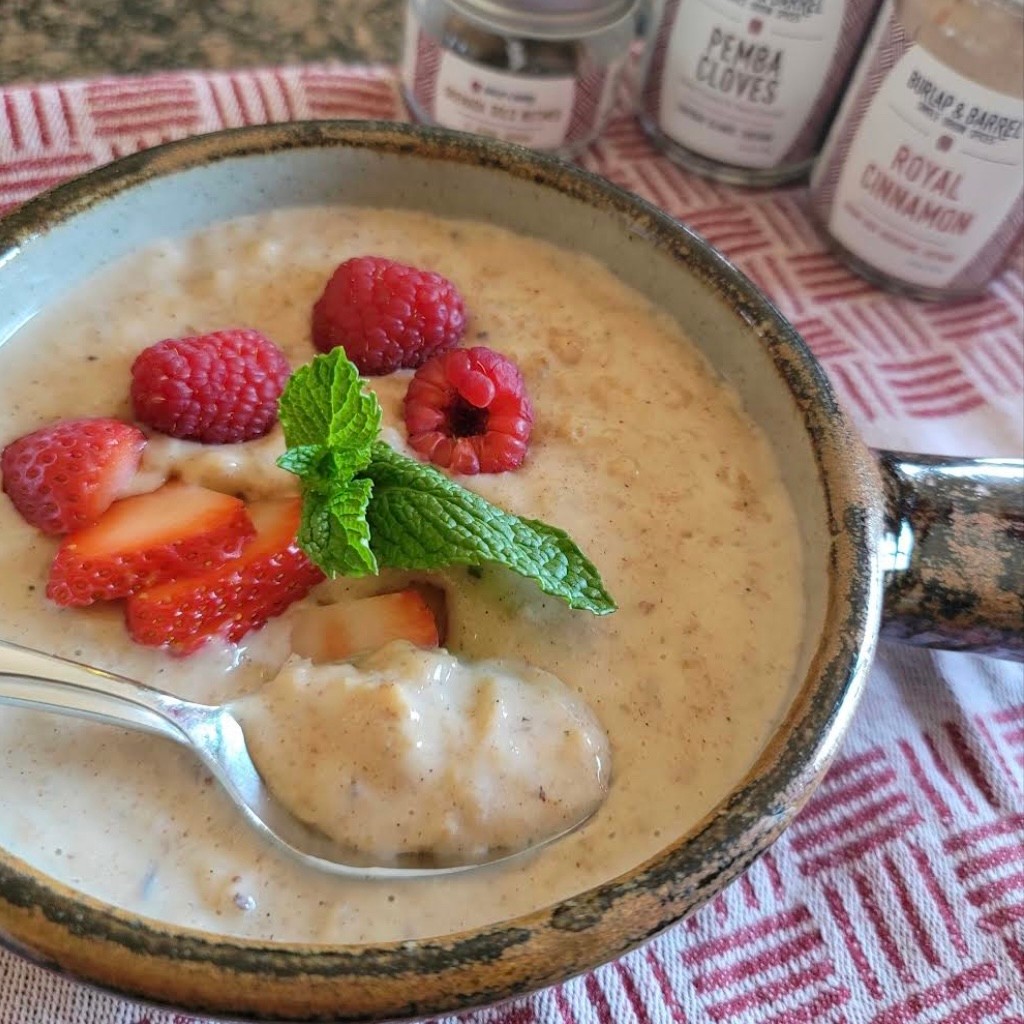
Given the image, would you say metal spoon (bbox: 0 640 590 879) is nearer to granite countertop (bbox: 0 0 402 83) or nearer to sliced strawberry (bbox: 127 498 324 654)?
sliced strawberry (bbox: 127 498 324 654)

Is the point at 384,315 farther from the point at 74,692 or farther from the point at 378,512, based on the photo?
the point at 74,692

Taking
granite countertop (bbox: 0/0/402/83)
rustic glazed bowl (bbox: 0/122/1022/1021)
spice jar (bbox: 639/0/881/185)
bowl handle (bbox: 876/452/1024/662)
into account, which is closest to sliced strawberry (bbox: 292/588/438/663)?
rustic glazed bowl (bbox: 0/122/1022/1021)

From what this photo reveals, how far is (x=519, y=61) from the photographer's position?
1135 mm

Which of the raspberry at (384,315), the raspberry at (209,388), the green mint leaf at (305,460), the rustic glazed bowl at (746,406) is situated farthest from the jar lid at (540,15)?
the green mint leaf at (305,460)

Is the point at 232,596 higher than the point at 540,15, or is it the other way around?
the point at 540,15

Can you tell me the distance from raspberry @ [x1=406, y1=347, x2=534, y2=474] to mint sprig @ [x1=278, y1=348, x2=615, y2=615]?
0.19 ft

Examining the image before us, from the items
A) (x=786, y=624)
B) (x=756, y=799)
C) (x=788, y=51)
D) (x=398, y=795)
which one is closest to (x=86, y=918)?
(x=398, y=795)

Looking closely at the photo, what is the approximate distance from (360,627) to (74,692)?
0.62ft

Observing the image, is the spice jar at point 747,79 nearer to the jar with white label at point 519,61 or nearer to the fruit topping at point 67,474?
the jar with white label at point 519,61

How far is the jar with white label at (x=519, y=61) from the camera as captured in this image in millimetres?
1108

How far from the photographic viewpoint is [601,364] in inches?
36.2

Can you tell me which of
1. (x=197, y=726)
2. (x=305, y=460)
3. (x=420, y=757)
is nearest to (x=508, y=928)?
(x=420, y=757)

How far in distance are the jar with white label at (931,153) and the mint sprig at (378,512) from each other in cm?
61

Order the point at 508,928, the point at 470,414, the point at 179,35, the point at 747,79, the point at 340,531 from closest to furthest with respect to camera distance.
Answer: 1. the point at 508,928
2. the point at 340,531
3. the point at 470,414
4. the point at 747,79
5. the point at 179,35
